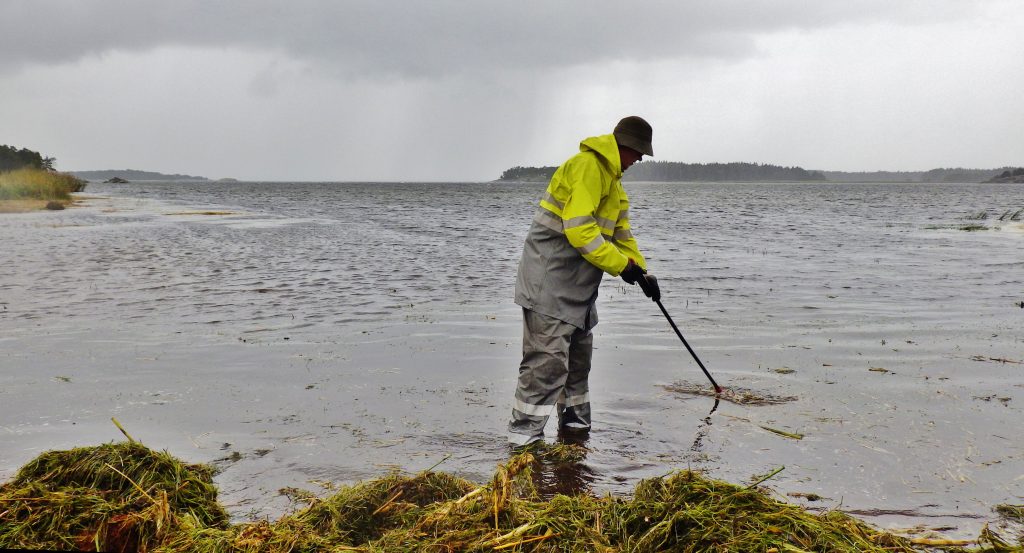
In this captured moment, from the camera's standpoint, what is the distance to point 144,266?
1583 cm

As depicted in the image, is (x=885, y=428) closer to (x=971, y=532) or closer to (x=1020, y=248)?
(x=971, y=532)

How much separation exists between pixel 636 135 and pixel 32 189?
45722 millimetres

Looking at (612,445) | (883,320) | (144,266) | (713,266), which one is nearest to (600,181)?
(612,445)

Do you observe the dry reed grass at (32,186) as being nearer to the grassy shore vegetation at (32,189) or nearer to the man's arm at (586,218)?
the grassy shore vegetation at (32,189)

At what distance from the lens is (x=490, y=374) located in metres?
7.40

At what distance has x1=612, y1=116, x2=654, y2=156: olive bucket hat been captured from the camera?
A: 5066 millimetres

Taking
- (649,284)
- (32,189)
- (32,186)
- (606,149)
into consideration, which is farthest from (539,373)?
(32,186)

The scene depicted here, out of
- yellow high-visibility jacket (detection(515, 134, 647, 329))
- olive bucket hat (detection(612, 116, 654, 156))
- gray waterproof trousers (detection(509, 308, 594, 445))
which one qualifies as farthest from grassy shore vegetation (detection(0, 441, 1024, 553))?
olive bucket hat (detection(612, 116, 654, 156))

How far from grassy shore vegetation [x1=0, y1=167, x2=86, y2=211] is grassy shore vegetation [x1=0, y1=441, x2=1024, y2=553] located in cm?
3923

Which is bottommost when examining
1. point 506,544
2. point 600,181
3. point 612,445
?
point 612,445

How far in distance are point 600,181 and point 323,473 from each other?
2.59 m

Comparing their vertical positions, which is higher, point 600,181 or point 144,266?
point 600,181

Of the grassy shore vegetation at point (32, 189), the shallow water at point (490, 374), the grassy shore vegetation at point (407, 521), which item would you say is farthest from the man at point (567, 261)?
the grassy shore vegetation at point (32, 189)

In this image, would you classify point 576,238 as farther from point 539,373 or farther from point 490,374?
point 490,374
